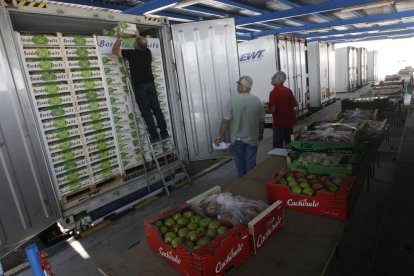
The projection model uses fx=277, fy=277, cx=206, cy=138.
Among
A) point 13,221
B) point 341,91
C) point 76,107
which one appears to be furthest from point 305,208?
point 341,91

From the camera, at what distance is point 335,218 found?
2.15m

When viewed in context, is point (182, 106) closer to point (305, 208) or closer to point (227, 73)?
point (227, 73)

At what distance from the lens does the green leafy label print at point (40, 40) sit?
382 centimetres

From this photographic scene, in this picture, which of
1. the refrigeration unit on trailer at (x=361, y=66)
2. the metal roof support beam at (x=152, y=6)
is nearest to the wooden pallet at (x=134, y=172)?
the metal roof support beam at (x=152, y=6)

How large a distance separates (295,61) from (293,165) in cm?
847

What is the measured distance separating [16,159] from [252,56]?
26.1 ft

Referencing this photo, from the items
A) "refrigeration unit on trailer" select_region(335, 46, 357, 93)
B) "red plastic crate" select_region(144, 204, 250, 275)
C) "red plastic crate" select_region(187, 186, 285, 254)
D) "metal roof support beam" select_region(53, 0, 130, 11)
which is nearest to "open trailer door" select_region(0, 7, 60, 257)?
"red plastic crate" select_region(144, 204, 250, 275)

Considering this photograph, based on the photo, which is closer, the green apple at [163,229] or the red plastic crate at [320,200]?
the green apple at [163,229]

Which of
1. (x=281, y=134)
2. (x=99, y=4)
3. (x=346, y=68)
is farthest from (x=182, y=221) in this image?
(x=346, y=68)

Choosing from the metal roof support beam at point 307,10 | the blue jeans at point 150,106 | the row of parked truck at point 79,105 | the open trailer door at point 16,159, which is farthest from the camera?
the metal roof support beam at point 307,10

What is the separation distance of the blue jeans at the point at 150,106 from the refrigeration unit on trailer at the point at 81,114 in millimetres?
183

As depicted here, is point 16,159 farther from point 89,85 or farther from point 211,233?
point 211,233

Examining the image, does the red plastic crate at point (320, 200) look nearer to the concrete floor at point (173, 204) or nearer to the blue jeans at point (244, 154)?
the concrete floor at point (173, 204)

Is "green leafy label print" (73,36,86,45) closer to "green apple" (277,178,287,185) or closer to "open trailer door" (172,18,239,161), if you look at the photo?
"open trailer door" (172,18,239,161)
